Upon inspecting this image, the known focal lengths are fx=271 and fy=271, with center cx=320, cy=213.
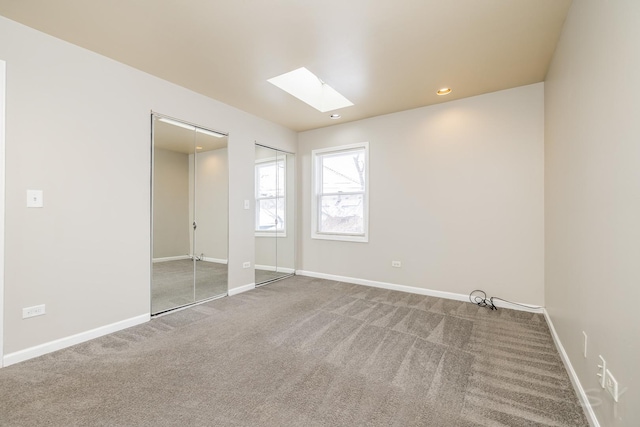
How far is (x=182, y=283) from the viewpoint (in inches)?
137

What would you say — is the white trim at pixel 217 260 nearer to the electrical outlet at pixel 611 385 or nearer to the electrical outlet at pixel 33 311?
the electrical outlet at pixel 33 311

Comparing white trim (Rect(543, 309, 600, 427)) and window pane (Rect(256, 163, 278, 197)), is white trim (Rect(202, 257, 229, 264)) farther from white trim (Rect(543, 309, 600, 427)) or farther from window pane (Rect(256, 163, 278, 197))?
white trim (Rect(543, 309, 600, 427))

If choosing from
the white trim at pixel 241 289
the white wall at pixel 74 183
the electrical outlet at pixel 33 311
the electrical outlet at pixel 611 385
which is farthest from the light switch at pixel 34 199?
the electrical outlet at pixel 611 385

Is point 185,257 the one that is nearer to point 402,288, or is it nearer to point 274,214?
point 274,214

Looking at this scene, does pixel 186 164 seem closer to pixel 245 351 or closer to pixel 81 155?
pixel 81 155

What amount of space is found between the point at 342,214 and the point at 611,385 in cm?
375

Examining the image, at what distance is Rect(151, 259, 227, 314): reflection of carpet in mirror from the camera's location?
3.14 meters

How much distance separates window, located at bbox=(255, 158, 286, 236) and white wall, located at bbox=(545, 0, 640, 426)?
3.77m

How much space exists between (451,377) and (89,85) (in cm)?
402

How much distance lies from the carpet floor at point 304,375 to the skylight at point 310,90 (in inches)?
111

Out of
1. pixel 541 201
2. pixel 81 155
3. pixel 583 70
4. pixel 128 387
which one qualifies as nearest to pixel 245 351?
pixel 128 387

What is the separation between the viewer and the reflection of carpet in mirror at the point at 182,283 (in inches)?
124

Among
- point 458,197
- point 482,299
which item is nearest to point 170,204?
point 458,197

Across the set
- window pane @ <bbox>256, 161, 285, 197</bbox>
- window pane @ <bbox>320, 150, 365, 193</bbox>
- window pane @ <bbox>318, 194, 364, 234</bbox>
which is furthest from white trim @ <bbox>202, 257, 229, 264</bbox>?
window pane @ <bbox>320, 150, 365, 193</bbox>
